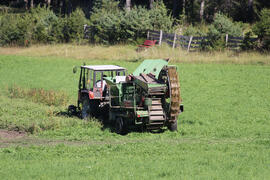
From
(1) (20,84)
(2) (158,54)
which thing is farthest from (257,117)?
(2) (158,54)

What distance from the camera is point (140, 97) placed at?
14.8 metres

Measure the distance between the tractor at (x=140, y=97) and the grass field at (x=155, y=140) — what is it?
528mm

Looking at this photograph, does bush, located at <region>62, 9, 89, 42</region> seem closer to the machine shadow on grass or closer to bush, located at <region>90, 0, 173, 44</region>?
bush, located at <region>90, 0, 173, 44</region>

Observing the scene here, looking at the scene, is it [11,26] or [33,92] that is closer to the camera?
[33,92]

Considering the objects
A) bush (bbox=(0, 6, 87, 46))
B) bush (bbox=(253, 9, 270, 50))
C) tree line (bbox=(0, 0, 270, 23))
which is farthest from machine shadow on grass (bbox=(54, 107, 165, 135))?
tree line (bbox=(0, 0, 270, 23))

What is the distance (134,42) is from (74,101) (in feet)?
64.2

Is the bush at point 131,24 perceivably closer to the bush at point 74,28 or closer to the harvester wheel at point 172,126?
the bush at point 74,28

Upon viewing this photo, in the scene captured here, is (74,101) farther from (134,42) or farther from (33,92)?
(134,42)

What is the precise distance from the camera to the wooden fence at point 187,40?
34.7 metres

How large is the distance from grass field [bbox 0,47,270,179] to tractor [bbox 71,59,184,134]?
528 mm

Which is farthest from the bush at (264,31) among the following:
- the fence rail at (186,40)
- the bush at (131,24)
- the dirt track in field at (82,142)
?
the dirt track in field at (82,142)

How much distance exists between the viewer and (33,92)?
76.2 feet

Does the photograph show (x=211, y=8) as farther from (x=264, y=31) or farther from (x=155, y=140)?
(x=155, y=140)

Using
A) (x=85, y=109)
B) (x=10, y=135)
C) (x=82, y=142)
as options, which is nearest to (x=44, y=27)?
(x=85, y=109)
